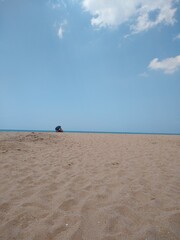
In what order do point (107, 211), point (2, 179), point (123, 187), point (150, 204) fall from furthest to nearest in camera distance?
point (2, 179) < point (123, 187) < point (150, 204) < point (107, 211)

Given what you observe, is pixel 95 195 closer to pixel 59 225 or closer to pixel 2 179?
pixel 59 225

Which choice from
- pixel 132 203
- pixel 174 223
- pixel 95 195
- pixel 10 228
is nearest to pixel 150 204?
pixel 132 203

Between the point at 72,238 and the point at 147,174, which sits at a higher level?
the point at 147,174

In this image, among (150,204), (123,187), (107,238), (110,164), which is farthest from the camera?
(110,164)

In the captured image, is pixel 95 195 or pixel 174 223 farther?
pixel 95 195

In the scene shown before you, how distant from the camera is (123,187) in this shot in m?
4.12

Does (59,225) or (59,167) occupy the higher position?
(59,167)

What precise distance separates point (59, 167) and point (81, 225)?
3058 millimetres

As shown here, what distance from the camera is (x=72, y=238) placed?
2.47 meters

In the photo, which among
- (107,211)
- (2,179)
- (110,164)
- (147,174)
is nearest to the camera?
(107,211)

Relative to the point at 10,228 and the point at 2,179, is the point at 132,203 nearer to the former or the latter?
the point at 10,228

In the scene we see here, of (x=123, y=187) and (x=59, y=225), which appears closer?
(x=59, y=225)

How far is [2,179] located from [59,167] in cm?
171

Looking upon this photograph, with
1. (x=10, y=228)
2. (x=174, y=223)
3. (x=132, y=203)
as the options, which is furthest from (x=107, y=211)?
(x=10, y=228)
